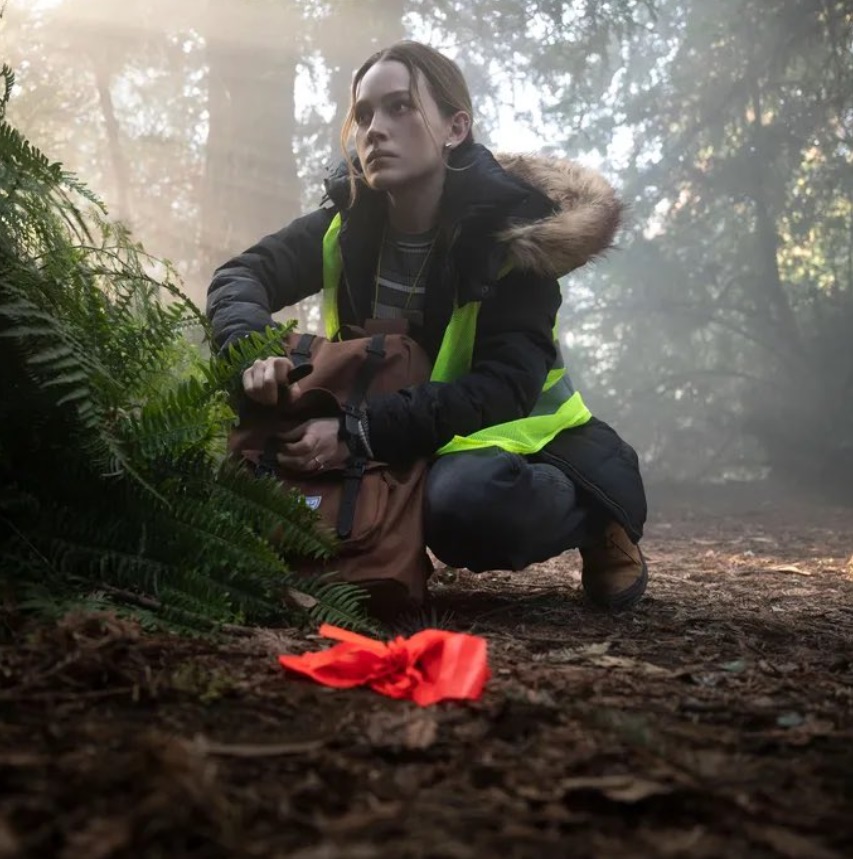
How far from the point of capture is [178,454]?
2303mm

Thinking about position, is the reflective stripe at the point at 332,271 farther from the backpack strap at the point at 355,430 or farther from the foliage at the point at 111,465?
the foliage at the point at 111,465

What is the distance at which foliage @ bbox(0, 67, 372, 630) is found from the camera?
203cm

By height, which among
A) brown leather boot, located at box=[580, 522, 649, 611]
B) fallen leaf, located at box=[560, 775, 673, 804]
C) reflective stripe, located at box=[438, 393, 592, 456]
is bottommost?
brown leather boot, located at box=[580, 522, 649, 611]

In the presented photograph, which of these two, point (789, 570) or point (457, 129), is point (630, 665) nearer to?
point (457, 129)

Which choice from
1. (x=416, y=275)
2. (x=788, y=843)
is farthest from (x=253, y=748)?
(x=416, y=275)

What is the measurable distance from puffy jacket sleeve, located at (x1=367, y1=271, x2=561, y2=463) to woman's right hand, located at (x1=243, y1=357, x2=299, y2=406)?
288mm

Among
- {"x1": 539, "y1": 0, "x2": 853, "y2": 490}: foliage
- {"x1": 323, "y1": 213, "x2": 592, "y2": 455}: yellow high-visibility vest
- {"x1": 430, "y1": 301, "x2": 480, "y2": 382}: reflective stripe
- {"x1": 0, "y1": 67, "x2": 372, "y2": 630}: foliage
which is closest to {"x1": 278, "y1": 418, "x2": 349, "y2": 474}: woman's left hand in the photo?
{"x1": 0, "y1": 67, "x2": 372, "y2": 630}: foliage

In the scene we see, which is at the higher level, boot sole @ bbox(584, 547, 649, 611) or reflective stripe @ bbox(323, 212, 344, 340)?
reflective stripe @ bbox(323, 212, 344, 340)

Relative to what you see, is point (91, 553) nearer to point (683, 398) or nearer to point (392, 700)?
point (392, 700)

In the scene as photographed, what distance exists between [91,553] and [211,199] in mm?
9814

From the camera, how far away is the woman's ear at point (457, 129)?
132 inches

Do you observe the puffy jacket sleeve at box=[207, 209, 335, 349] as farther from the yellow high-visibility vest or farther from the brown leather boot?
the brown leather boot

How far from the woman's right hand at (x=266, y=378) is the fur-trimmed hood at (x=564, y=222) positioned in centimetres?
91

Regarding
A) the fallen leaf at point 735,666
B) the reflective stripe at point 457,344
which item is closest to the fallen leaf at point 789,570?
the reflective stripe at point 457,344
